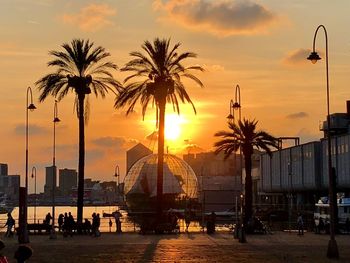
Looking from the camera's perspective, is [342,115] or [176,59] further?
[342,115]

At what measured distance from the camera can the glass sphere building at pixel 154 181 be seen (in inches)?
5379

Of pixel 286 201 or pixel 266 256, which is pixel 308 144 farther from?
pixel 266 256

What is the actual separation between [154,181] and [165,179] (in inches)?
97.5

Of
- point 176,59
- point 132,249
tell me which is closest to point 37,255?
point 132,249

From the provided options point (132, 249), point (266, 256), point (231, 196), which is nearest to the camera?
point (266, 256)

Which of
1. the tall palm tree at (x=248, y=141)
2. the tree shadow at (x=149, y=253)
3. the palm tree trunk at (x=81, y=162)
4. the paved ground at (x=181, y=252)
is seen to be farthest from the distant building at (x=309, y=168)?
the tree shadow at (x=149, y=253)

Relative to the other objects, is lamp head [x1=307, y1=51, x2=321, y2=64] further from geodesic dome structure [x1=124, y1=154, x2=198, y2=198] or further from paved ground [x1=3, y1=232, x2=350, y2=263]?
geodesic dome structure [x1=124, y1=154, x2=198, y2=198]

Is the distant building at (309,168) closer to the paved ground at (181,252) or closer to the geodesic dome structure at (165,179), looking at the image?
the geodesic dome structure at (165,179)

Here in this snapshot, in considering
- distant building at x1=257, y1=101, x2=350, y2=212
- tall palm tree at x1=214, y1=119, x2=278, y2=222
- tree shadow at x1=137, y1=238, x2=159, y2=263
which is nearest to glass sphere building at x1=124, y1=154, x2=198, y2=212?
distant building at x1=257, y1=101, x2=350, y2=212

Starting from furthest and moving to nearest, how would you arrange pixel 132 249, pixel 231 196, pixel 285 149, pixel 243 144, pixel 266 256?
pixel 231 196 → pixel 285 149 → pixel 243 144 → pixel 132 249 → pixel 266 256

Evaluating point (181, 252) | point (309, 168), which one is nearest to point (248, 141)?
point (181, 252)

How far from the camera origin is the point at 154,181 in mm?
135875

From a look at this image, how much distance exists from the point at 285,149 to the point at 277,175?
21.5 ft

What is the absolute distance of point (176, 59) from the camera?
5562 cm
